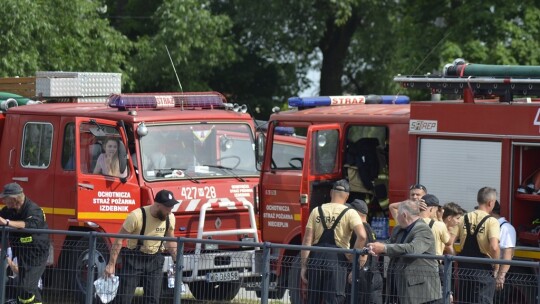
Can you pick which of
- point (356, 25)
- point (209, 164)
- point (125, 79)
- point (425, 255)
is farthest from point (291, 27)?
point (425, 255)

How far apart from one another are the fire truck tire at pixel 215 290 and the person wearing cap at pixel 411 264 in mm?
1798

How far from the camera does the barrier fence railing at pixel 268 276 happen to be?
33.7 feet

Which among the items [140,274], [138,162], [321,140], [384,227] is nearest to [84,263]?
[140,274]

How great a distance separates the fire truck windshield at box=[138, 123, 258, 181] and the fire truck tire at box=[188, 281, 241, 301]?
239cm

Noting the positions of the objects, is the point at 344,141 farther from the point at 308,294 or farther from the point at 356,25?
the point at 356,25

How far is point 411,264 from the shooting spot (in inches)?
408

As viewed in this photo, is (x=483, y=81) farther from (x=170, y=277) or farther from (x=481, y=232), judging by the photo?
(x=170, y=277)

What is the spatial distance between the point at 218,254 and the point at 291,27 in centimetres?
1982

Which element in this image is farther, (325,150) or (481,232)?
(325,150)

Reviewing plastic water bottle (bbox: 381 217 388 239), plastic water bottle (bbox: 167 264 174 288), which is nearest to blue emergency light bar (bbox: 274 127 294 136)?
plastic water bottle (bbox: 381 217 388 239)

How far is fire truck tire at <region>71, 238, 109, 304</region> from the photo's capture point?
12.1 meters

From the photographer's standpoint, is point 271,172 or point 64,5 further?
point 64,5

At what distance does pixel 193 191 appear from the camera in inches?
563

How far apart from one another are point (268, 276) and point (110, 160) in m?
3.90
